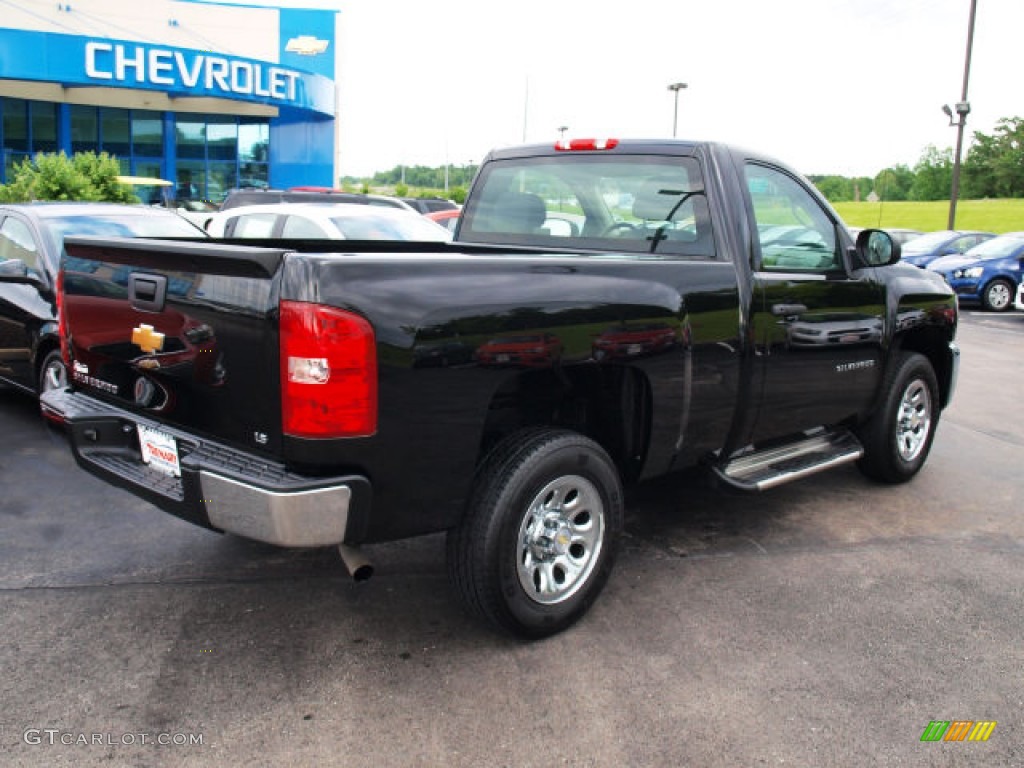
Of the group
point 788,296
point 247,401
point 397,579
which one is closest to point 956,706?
point 788,296

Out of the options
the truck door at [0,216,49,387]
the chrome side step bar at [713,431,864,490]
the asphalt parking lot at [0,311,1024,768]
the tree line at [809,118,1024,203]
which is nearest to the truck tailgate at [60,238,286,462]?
the asphalt parking lot at [0,311,1024,768]

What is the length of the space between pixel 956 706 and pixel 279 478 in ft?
7.82

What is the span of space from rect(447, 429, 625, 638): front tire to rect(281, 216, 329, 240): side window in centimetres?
633

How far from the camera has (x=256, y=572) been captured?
4035 mm

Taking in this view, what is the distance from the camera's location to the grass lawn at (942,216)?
2241 inches

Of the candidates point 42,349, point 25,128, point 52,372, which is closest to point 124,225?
point 42,349

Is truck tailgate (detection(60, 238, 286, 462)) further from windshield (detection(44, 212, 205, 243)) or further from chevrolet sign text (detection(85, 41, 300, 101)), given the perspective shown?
chevrolet sign text (detection(85, 41, 300, 101))

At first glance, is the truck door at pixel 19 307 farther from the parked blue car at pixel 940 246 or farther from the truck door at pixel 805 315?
the parked blue car at pixel 940 246

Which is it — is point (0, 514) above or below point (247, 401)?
below

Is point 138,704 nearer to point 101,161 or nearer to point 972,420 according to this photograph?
point 972,420

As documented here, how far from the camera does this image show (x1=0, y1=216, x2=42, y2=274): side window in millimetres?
6309

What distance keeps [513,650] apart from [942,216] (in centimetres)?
7031

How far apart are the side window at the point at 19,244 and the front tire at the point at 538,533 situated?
4.50 m

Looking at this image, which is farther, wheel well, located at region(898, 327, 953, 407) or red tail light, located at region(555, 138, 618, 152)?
wheel well, located at region(898, 327, 953, 407)
